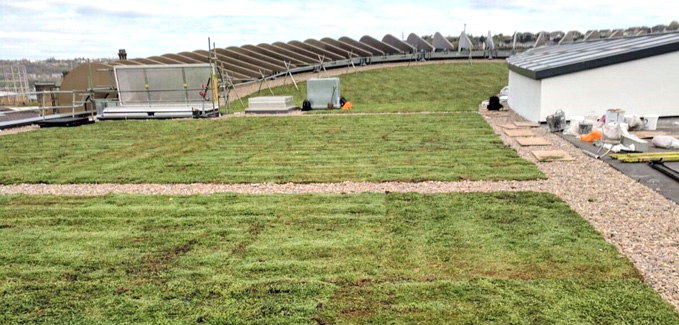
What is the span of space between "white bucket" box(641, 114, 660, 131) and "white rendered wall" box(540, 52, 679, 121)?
1.97 metres

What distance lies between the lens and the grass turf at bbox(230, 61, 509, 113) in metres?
23.5

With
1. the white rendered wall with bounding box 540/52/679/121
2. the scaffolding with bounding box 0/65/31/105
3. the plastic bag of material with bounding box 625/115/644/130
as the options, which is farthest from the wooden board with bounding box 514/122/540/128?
the scaffolding with bounding box 0/65/31/105

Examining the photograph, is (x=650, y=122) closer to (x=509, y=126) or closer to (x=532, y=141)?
(x=509, y=126)

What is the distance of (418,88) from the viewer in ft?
99.5

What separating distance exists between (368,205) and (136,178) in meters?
5.17

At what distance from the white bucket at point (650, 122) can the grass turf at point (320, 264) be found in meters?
8.62

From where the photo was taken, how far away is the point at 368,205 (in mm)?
7898

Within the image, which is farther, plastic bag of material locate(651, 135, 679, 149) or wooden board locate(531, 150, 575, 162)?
plastic bag of material locate(651, 135, 679, 149)

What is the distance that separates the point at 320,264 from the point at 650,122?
12.8m

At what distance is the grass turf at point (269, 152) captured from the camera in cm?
1005

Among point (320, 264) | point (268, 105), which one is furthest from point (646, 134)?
point (268, 105)

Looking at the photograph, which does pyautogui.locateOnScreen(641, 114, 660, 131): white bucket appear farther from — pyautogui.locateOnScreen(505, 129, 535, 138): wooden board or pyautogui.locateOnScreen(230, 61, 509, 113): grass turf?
pyautogui.locateOnScreen(230, 61, 509, 113): grass turf

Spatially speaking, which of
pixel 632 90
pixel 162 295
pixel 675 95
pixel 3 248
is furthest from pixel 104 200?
pixel 675 95

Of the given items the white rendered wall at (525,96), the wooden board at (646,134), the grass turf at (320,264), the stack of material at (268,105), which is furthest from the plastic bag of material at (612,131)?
the stack of material at (268,105)
